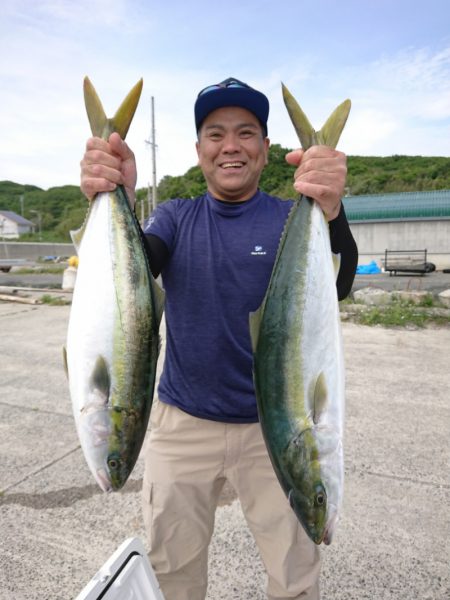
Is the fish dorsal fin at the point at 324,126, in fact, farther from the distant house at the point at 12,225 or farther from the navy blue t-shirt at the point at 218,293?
the distant house at the point at 12,225

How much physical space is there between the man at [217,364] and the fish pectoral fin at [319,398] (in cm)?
61

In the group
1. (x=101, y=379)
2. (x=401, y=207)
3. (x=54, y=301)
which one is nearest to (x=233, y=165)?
(x=101, y=379)

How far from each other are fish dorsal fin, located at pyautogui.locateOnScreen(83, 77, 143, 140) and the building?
86.3ft

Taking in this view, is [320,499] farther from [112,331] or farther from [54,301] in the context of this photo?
[54,301]

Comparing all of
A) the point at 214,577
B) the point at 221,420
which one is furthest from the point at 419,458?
the point at 221,420

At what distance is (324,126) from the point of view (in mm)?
1638

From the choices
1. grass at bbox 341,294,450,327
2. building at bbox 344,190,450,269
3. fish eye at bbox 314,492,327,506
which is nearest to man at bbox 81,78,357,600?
fish eye at bbox 314,492,327,506

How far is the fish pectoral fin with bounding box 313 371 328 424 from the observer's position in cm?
148

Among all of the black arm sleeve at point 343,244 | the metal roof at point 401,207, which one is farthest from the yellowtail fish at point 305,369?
the metal roof at point 401,207

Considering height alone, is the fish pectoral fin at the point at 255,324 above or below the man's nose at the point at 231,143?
below

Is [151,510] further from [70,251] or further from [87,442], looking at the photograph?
[70,251]

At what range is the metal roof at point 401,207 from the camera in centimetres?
2703

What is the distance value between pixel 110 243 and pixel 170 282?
0.45 m

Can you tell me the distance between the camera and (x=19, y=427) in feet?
14.7
